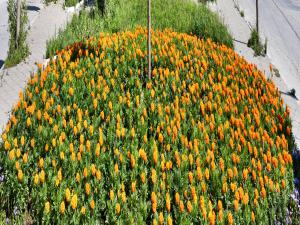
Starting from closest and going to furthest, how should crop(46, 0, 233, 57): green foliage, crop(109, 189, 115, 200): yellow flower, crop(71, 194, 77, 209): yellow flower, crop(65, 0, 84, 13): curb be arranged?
crop(71, 194, 77, 209): yellow flower → crop(109, 189, 115, 200): yellow flower → crop(46, 0, 233, 57): green foliage → crop(65, 0, 84, 13): curb

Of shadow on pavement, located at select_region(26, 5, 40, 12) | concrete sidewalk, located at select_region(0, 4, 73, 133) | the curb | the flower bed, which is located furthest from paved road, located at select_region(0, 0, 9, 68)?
the flower bed

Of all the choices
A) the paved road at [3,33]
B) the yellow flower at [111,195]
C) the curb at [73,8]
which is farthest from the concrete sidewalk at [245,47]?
the paved road at [3,33]

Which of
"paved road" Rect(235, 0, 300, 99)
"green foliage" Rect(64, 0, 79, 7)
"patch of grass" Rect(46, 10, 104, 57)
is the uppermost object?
"green foliage" Rect(64, 0, 79, 7)

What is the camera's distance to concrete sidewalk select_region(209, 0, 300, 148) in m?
8.98

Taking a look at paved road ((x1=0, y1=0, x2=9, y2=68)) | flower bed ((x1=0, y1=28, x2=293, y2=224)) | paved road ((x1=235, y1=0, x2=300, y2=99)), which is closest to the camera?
flower bed ((x1=0, y1=28, x2=293, y2=224))

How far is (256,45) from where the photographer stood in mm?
12141

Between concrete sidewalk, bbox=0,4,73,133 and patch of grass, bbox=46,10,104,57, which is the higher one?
patch of grass, bbox=46,10,104,57

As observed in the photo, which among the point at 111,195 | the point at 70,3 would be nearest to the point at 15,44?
the point at 70,3

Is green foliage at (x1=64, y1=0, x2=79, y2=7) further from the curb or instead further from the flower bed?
the flower bed

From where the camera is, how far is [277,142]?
6.32 meters

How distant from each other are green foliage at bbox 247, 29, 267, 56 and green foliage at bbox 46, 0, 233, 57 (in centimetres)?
97

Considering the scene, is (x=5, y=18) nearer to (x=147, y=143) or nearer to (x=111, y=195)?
(x=147, y=143)

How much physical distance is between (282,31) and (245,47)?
310cm

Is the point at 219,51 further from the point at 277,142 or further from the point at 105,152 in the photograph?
the point at 105,152
